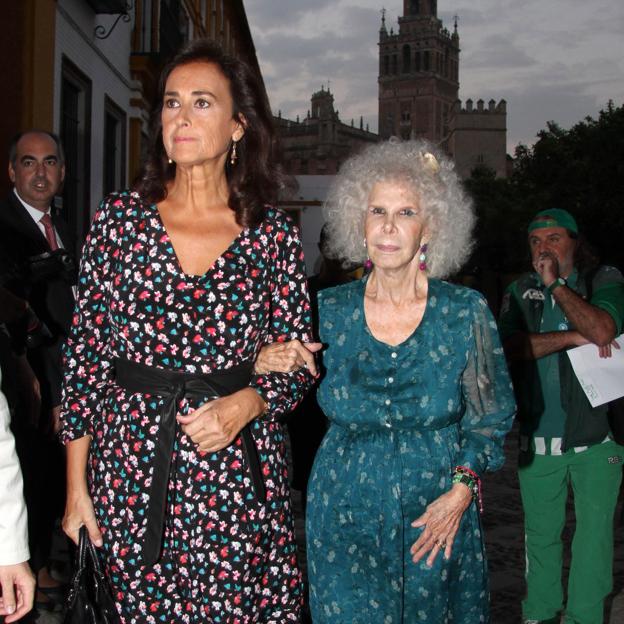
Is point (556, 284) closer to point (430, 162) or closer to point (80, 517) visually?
point (430, 162)

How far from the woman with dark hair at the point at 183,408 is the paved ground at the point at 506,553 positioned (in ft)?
3.92

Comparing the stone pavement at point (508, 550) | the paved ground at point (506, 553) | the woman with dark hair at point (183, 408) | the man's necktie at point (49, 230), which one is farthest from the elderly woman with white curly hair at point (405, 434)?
the man's necktie at point (49, 230)

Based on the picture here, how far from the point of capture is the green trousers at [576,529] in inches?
168

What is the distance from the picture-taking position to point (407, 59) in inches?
6363

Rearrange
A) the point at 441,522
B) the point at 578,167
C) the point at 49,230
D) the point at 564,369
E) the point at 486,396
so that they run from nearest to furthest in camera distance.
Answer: the point at 441,522 → the point at 486,396 → the point at 564,369 → the point at 49,230 → the point at 578,167

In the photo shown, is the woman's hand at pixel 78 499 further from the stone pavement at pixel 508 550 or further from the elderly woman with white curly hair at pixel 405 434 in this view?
the stone pavement at pixel 508 550

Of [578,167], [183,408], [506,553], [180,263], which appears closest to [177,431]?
[183,408]

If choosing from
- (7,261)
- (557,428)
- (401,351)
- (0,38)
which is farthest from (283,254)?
(0,38)

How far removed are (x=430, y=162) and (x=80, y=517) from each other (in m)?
1.60

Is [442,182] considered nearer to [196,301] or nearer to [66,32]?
[196,301]

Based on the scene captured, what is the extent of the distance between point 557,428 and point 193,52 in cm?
253

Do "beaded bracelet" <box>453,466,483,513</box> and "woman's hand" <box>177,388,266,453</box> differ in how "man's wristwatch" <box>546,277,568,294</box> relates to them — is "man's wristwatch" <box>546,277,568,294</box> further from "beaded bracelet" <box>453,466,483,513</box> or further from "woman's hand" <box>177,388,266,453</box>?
"woman's hand" <box>177,388,266,453</box>

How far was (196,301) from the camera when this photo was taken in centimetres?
257

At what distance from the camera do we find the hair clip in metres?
3.17
